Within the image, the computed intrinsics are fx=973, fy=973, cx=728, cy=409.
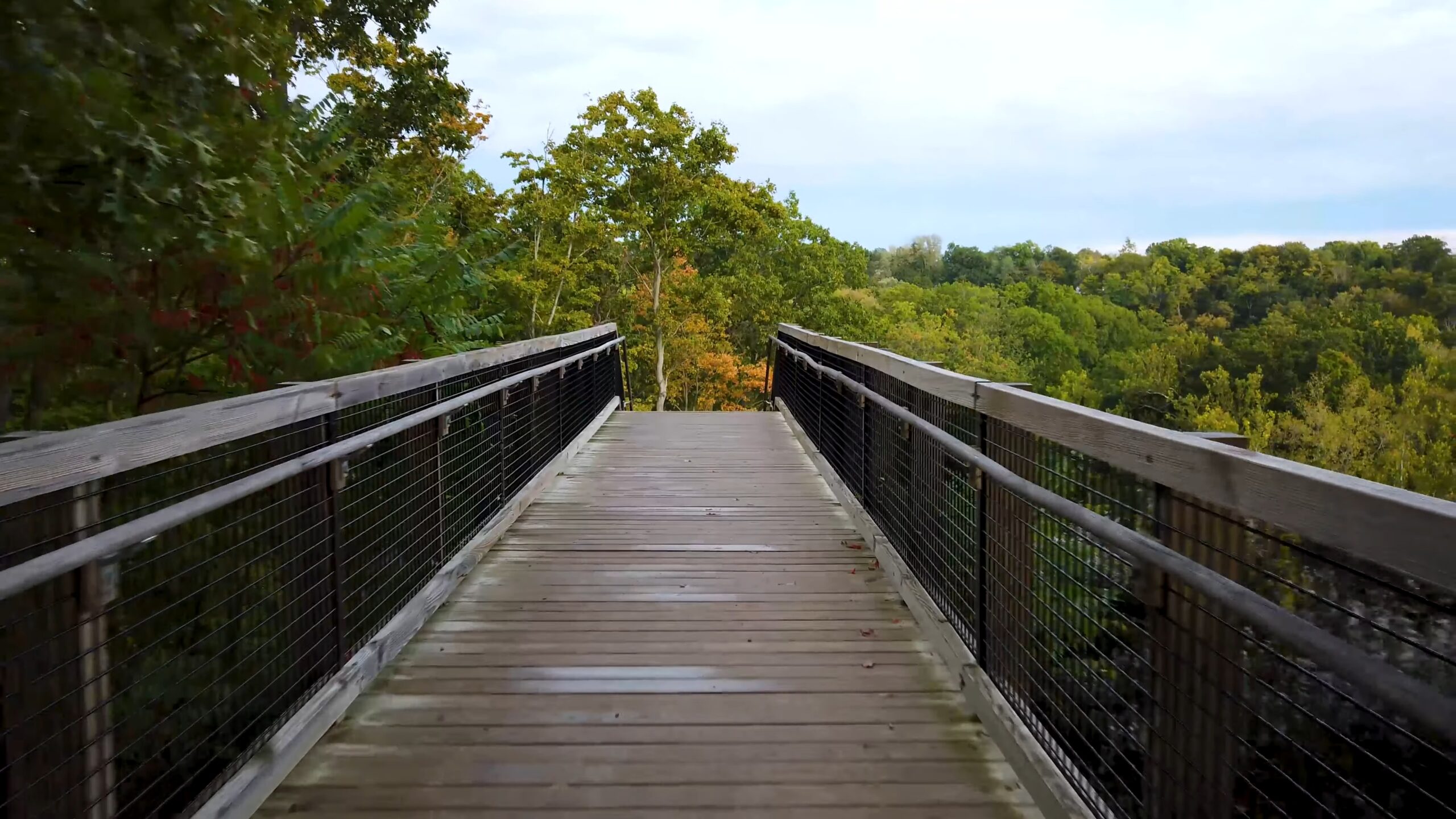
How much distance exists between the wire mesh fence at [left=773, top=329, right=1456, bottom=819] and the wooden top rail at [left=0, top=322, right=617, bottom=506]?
1.93 metres

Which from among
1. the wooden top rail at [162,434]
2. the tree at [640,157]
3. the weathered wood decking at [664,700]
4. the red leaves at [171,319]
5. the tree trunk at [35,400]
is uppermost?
the tree at [640,157]

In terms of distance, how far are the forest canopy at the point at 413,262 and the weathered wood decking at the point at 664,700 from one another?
1.25m

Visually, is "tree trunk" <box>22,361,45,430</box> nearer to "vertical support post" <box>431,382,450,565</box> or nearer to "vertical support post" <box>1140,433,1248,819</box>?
"vertical support post" <box>431,382,450,565</box>

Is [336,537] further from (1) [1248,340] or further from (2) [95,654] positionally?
(1) [1248,340]

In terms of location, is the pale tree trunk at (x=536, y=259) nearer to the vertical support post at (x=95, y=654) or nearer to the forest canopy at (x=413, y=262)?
the forest canopy at (x=413, y=262)

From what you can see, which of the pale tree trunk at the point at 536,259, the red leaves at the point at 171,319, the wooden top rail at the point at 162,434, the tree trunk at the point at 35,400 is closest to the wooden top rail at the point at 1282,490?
the wooden top rail at the point at 162,434

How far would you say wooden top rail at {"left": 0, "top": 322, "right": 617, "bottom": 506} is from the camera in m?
1.60

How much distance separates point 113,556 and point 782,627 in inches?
89.8

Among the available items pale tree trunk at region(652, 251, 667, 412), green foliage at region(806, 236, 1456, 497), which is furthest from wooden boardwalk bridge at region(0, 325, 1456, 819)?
green foliage at region(806, 236, 1456, 497)

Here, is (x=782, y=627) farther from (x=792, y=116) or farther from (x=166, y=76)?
(x=792, y=116)

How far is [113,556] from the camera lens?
72.7 inches

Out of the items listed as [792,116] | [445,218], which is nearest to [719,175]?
[445,218]

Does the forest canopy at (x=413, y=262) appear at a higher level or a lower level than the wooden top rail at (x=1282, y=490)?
higher

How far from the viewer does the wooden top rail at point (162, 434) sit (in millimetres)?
1600
